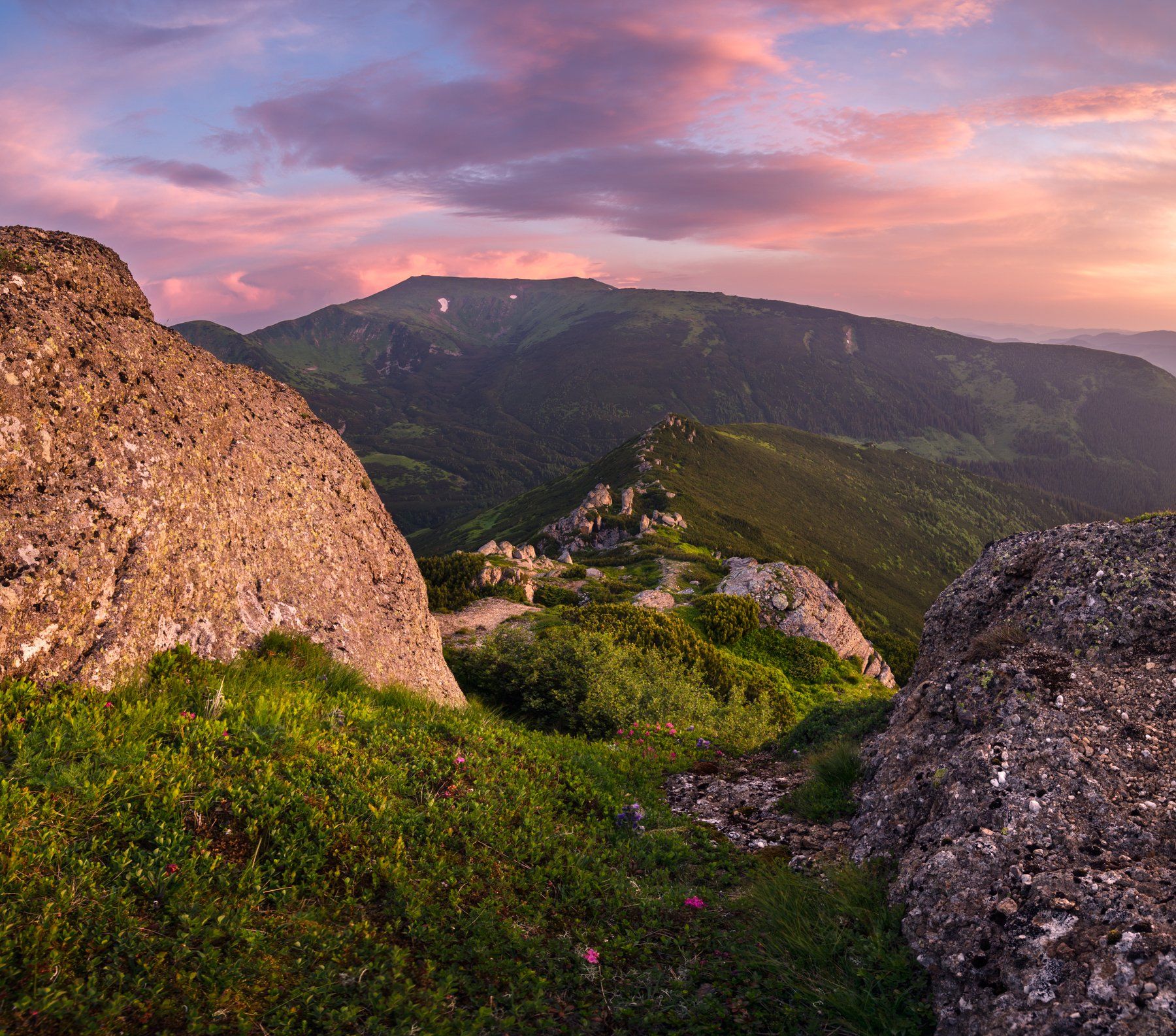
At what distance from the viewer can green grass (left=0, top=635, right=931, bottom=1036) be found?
4.22 m

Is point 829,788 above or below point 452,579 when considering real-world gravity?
above

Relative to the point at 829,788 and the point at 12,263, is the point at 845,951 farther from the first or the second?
the point at 12,263

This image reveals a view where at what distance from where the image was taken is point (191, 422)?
10336 mm

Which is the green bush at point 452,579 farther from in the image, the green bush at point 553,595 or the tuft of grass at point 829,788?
the tuft of grass at point 829,788

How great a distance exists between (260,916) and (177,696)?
139 inches

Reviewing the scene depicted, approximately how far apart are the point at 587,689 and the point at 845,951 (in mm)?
10667

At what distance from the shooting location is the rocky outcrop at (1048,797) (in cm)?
434

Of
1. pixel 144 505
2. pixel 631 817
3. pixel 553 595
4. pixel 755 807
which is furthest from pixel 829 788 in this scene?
pixel 553 595

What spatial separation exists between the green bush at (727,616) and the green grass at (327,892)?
26312 millimetres

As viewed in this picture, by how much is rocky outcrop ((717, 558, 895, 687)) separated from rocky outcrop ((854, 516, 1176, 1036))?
87.0ft

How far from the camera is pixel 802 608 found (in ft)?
125

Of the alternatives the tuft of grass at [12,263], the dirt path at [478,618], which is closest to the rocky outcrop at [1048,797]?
the tuft of grass at [12,263]

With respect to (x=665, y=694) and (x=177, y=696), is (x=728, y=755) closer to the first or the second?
(x=665, y=694)

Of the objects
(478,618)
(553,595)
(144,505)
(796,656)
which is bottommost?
(796,656)
